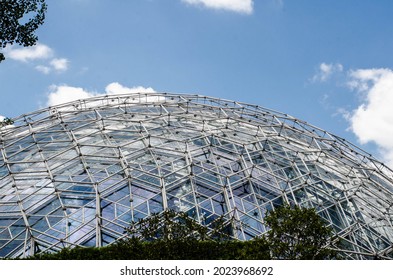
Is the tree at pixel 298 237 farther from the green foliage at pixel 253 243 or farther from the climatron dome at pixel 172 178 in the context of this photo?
the climatron dome at pixel 172 178

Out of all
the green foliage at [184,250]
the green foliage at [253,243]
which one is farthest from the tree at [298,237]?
the green foliage at [184,250]

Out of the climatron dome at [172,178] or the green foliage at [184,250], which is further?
the climatron dome at [172,178]

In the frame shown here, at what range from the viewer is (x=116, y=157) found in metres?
31.1

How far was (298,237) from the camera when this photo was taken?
18.1 metres

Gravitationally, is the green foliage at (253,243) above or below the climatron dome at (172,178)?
below

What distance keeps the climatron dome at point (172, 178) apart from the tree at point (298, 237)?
761 cm

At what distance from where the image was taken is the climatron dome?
26.5 m

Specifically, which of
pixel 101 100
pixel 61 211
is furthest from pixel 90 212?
pixel 101 100

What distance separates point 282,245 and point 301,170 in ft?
52.9

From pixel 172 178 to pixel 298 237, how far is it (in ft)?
40.8

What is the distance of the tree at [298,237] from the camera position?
17.6m

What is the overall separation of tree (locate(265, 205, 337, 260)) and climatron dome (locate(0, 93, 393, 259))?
25.0 feet
